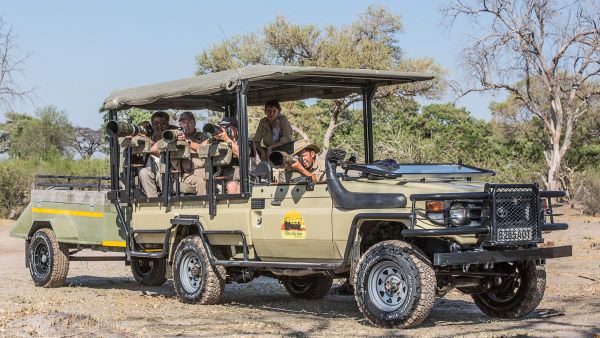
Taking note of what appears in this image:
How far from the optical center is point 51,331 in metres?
9.20

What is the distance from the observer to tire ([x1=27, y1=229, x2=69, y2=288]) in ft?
44.1

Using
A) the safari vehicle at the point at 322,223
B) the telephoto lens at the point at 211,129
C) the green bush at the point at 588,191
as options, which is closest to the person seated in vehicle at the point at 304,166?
the safari vehicle at the point at 322,223

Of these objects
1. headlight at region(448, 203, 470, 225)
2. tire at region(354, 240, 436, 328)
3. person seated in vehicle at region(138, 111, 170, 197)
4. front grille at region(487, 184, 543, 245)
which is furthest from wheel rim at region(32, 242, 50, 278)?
front grille at region(487, 184, 543, 245)

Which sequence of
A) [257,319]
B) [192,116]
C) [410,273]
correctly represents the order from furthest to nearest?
[192,116] → [257,319] → [410,273]

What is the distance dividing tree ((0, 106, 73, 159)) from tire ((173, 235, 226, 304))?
52.6 meters

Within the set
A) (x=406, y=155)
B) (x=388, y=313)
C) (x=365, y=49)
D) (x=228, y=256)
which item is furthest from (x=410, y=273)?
(x=365, y=49)

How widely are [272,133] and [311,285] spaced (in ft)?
5.86

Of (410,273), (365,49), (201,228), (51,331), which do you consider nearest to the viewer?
(410,273)

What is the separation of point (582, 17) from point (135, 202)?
23.0 m

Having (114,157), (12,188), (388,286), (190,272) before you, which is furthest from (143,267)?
(12,188)

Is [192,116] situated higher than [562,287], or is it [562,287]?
[192,116]

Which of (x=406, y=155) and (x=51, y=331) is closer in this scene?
(x=51, y=331)

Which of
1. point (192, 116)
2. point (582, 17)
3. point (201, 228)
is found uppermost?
point (582, 17)

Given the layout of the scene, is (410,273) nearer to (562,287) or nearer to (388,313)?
(388,313)
